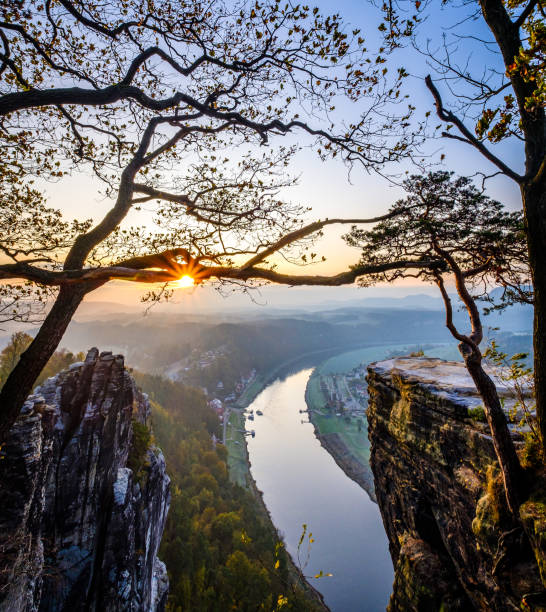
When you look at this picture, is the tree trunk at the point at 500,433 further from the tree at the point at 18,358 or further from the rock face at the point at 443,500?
the tree at the point at 18,358

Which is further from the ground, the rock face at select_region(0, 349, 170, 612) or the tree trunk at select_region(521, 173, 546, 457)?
the tree trunk at select_region(521, 173, 546, 457)

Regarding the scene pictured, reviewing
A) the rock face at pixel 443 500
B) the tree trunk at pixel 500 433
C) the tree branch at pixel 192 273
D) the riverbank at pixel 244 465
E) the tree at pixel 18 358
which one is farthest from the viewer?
the tree at pixel 18 358

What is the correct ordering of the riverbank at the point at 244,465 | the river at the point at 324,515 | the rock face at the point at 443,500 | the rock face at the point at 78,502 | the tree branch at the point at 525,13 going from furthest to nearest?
the river at the point at 324,515 < the riverbank at the point at 244,465 < the rock face at the point at 78,502 < the rock face at the point at 443,500 < the tree branch at the point at 525,13

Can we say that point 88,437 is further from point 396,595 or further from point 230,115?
point 230,115

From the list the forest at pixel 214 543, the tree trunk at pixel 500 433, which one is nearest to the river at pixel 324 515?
the forest at pixel 214 543

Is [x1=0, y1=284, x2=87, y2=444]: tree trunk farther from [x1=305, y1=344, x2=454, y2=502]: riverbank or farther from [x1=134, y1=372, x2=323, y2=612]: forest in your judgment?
[x1=305, y1=344, x2=454, y2=502]: riverbank

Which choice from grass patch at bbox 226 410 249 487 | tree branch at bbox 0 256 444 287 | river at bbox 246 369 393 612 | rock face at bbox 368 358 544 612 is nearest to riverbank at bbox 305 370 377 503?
river at bbox 246 369 393 612

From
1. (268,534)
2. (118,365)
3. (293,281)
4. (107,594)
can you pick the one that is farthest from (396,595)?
(268,534)
